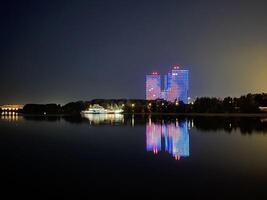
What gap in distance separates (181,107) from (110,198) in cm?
8787

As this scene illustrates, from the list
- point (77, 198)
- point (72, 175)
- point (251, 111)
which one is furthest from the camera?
point (251, 111)

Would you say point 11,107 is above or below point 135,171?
above

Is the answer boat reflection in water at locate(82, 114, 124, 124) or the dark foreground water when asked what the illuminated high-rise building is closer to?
boat reflection in water at locate(82, 114, 124, 124)

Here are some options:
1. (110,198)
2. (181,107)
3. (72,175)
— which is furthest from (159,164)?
(181,107)

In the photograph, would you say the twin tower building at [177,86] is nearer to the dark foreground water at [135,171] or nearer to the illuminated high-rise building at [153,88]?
the illuminated high-rise building at [153,88]

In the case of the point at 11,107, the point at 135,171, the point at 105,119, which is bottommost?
the point at 135,171

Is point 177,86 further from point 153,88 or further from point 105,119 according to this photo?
point 105,119

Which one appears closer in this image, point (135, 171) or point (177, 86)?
point (135, 171)

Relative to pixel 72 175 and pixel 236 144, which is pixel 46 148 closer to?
pixel 72 175

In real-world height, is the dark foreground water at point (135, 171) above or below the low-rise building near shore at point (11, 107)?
below

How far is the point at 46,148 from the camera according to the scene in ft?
61.1

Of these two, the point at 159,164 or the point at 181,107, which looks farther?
the point at 181,107

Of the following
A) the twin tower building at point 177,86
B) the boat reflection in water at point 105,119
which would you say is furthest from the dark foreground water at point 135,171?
the twin tower building at point 177,86

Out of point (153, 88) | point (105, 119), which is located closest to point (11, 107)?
point (153, 88)
